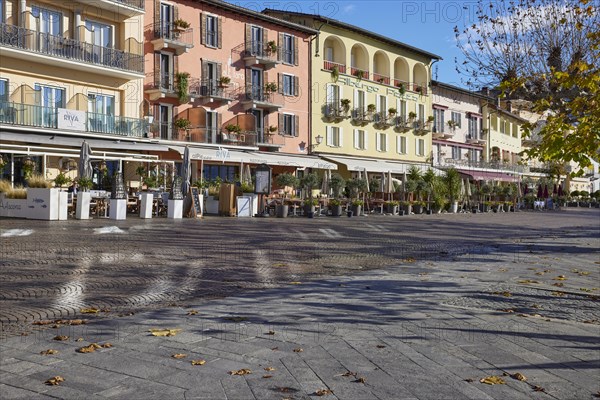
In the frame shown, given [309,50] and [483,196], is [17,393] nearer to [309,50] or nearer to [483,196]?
[309,50]

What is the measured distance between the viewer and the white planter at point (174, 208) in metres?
21.8

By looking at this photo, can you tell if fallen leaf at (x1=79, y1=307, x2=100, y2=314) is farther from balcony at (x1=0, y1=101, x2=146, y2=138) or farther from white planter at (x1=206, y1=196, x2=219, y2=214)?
white planter at (x1=206, y1=196, x2=219, y2=214)

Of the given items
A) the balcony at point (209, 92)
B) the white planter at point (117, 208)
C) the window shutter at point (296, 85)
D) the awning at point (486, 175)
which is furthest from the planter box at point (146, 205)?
the awning at point (486, 175)

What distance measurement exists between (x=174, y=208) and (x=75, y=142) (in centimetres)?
559

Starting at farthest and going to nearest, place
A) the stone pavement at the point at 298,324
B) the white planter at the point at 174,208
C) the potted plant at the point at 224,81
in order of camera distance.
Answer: the potted plant at the point at 224,81
the white planter at the point at 174,208
the stone pavement at the point at 298,324

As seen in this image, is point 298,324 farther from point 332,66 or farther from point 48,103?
point 332,66

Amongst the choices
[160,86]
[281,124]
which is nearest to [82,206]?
[160,86]

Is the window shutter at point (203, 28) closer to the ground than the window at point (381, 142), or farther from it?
farther from it

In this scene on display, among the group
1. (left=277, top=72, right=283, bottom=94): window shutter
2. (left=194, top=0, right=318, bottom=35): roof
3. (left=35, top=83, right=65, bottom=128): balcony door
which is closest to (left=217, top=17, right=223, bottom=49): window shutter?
(left=194, top=0, right=318, bottom=35): roof

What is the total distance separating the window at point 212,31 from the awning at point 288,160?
22.8 ft

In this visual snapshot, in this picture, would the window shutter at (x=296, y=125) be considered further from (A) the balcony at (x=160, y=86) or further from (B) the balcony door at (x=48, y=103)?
(B) the balcony door at (x=48, y=103)

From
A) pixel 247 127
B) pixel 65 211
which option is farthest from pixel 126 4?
pixel 65 211

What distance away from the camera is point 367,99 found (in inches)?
1768

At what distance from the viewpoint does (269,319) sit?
572 centimetres
